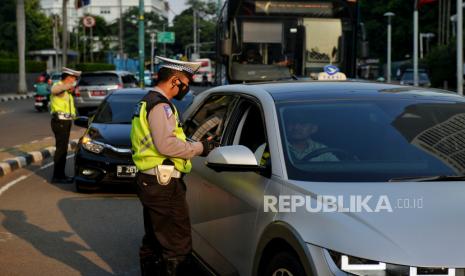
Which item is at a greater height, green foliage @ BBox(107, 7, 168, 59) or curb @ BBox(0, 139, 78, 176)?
green foliage @ BBox(107, 7, 168, 59)

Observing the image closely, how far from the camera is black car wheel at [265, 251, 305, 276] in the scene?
3863 millimetres

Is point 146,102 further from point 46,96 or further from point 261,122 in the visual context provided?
point 46,96

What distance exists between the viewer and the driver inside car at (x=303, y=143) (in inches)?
182

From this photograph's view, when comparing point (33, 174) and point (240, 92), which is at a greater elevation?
point (240, 92)

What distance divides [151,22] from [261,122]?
152 meters

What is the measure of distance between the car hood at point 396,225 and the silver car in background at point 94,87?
22827 mm

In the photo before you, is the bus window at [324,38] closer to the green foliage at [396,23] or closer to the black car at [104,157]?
the black car at [104,157]

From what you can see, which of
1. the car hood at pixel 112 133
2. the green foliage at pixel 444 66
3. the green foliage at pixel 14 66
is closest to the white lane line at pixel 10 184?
the car hood at pixel 112 133

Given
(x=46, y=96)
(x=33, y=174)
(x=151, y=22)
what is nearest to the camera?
(x=33, y=174)

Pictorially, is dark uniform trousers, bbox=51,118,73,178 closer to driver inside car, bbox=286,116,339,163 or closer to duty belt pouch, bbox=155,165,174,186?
duty belt pouch, bbox=155,165,174,186

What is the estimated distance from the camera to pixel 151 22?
506ft

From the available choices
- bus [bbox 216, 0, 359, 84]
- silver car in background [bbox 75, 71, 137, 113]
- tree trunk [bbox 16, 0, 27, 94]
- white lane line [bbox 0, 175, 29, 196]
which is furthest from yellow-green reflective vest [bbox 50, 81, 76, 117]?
tree trunk [bbox 16, 0, 27, 94]

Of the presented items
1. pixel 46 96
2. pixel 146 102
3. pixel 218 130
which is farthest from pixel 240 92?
pixel 46 96

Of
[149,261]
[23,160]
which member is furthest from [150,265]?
[23,160]
